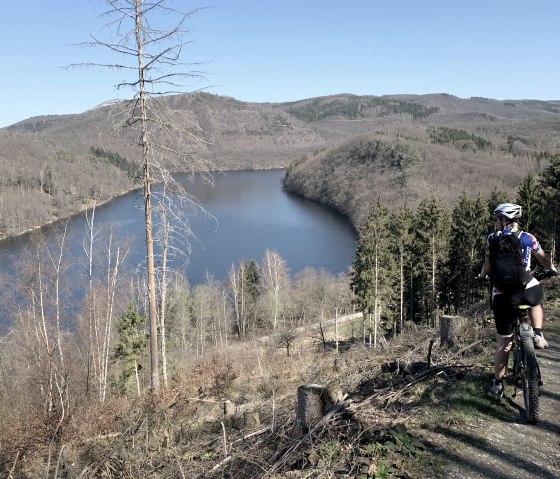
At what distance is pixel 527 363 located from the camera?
13.7 ft

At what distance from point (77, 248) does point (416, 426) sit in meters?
42.5

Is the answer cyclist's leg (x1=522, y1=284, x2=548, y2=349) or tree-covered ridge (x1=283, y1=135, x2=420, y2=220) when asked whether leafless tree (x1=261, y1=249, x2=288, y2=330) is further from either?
tree-covered ridge (x1=283, y1=135, x2=420, y2=220)

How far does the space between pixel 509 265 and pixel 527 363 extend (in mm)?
925

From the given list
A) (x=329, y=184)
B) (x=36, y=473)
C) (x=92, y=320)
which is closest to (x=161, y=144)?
(x=36, y=473)

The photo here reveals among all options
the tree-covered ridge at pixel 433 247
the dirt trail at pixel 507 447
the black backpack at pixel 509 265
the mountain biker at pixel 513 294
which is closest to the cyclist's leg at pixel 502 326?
the mountain biker at pixel 513 294

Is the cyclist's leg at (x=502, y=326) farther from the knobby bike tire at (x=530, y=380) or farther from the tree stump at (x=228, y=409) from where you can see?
the tree stump at (x=228, y=409)

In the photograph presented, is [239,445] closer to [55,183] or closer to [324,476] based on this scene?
[324,476]

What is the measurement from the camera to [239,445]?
15.9 feet

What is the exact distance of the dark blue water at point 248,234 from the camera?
5397 centimetres

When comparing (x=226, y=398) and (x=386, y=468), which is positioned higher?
(x=386, y=468)

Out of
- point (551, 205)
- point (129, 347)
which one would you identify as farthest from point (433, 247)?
point (129, 347)

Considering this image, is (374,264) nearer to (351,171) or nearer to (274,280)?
(274,280)

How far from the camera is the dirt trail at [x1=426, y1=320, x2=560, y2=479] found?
360cm

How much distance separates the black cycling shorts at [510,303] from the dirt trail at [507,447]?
2.78 feet
